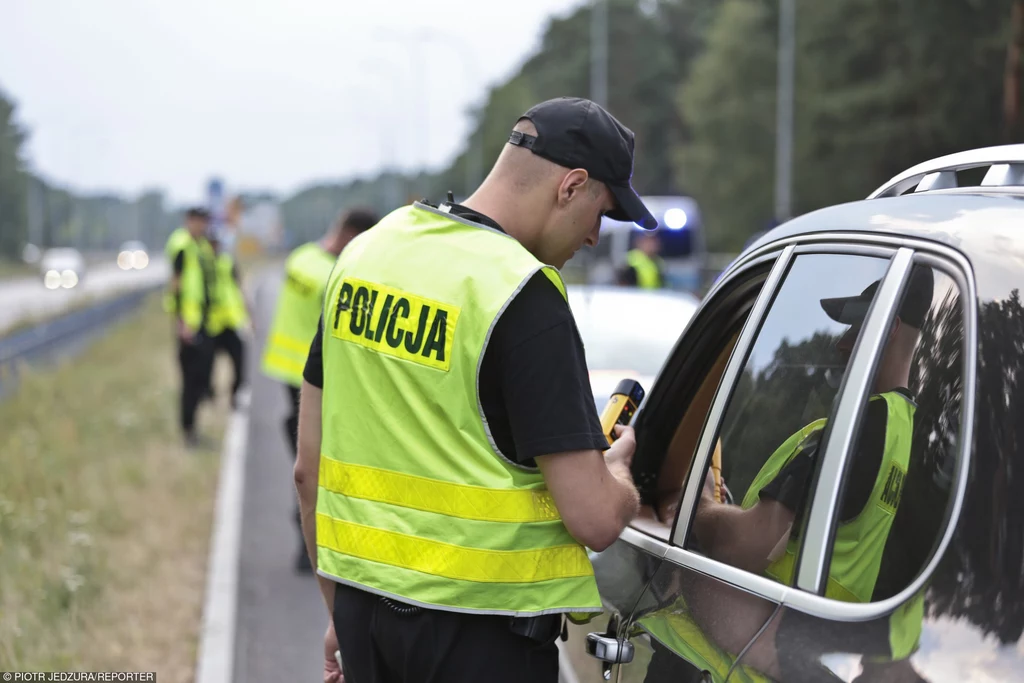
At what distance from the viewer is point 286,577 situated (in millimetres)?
7793

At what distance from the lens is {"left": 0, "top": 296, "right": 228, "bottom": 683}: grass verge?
588cm

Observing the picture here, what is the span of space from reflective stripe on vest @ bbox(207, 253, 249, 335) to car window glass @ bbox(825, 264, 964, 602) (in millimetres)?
10142

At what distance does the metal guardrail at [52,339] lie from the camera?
517 inches

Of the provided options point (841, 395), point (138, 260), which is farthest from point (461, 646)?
point (138, 260)

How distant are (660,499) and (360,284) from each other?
100 cm

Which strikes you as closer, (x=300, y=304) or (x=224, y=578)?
(x=300, y=304)

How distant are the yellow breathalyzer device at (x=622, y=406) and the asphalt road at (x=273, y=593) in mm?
3252

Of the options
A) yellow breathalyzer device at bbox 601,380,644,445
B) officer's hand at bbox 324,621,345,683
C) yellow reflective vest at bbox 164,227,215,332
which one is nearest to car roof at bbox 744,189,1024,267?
yellow breathalyzer device at bbox 601,380,644,445

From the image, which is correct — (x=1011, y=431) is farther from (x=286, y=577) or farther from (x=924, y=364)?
(x=286, y=577)

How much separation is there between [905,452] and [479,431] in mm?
855

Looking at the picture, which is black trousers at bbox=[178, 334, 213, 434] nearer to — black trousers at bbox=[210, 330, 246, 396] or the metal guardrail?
black trousers at bbox=[210, 330, 246, 396]

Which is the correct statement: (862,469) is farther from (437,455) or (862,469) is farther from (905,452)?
(437,455)

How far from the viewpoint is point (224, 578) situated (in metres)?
7.47

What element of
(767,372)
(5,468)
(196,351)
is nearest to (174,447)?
(196,351)
